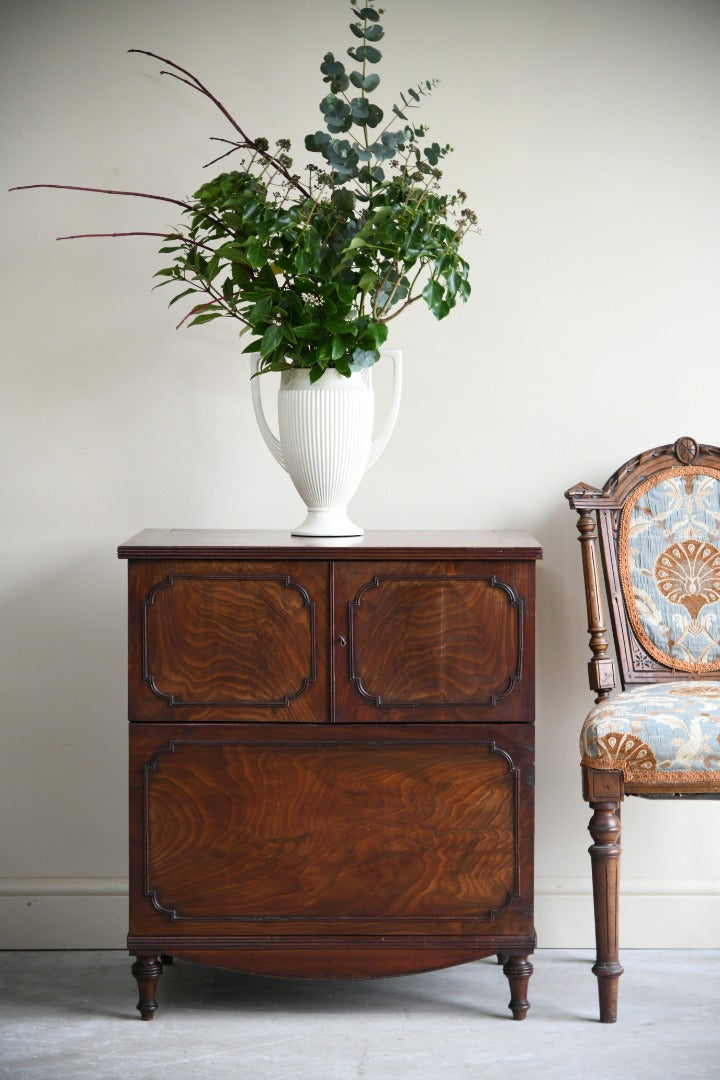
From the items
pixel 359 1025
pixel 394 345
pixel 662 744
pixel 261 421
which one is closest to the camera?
pixel 662 744

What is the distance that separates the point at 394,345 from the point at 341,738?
1.00 meters

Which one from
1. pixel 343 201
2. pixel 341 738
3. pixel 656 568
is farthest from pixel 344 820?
pixel 343 201

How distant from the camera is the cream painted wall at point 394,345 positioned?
8.57 feet

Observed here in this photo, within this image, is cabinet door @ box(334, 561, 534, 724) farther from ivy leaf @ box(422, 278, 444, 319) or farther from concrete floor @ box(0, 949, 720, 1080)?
concrete floor @ box(0, 949, 720, 1080)

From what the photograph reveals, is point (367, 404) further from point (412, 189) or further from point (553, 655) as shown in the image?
point (553, 655)

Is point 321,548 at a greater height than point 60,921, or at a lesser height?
greater

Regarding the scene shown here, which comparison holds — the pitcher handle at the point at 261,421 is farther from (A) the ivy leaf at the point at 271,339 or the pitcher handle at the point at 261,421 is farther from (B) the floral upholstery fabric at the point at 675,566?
(B) the floral upholstery fabric at the point at 675,566

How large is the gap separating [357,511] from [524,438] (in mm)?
443

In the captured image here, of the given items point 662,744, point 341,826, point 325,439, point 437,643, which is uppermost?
point 325,439

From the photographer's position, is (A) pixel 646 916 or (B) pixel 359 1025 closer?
(B) pixel 359 1025

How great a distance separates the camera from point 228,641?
2141 mm

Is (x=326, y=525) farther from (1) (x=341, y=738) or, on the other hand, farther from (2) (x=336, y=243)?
(2) (x=336, y=243)

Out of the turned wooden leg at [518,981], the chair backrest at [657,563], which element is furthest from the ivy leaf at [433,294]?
the turned wooden leg at [518,981]

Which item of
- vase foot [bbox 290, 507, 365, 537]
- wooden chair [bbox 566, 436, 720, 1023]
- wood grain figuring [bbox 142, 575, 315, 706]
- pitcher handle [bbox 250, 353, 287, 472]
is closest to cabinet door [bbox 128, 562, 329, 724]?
wood grain figuring [bbox 142, 575, 315, 706]
